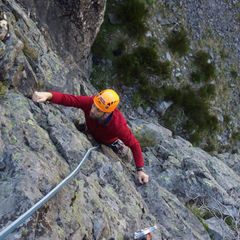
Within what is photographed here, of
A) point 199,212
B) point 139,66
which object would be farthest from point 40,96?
point 139,66

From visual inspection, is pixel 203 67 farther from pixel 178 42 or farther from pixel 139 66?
pixel 139 66

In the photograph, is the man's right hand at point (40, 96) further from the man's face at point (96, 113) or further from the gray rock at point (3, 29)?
the gray rock at point (3, 29)

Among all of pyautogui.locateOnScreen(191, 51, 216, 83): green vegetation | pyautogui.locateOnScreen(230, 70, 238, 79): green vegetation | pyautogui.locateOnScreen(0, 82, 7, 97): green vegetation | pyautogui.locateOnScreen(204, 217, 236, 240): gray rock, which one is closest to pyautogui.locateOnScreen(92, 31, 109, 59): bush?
pyautogui.locateOnScreen(191, 51, 216, 83): green vegetation

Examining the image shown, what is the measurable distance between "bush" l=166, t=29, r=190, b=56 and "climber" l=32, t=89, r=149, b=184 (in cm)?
891

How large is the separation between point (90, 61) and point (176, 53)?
501 centimetres

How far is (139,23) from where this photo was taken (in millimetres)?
10703

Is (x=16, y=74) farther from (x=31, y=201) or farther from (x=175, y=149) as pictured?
(x=175, y=149)

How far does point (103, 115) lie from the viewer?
3705 millimetres

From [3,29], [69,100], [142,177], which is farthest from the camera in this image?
[142,177]

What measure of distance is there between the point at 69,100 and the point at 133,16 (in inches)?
326

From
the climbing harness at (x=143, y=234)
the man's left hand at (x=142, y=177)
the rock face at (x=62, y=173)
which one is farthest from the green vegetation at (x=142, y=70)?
the climbing harness at (x=143, y=234)

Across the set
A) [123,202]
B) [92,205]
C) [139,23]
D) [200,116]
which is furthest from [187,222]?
[139,23]

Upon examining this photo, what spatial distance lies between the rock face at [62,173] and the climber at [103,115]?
11.4 inches

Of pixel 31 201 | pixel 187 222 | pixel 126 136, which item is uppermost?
pixel 126 136
